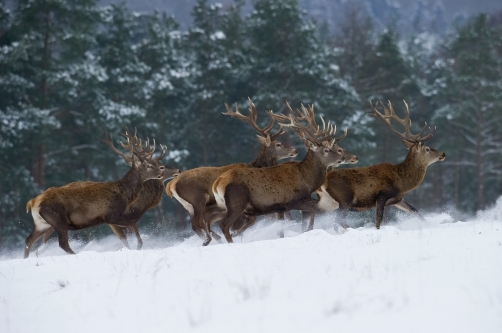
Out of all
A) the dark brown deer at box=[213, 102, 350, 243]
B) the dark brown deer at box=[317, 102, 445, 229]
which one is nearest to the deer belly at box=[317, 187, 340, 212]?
the dark brown deer at box=[317, 102, 445, 229]

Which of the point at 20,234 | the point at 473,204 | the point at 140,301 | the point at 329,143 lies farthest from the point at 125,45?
the point at 140,301

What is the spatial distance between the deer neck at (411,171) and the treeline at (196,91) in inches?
428

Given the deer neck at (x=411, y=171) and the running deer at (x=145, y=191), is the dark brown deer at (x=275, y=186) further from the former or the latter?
the running deer at (x=145, y=191)

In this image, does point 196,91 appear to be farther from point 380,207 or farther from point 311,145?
point 380,207

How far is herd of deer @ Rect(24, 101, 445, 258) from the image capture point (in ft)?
36.0

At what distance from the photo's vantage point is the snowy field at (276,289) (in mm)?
6020

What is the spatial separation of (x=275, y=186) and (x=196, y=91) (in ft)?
72.4

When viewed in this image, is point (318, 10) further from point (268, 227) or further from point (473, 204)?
point (268, 227)

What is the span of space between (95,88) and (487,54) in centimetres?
1787

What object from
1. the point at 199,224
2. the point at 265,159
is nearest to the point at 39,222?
the point at 199,224

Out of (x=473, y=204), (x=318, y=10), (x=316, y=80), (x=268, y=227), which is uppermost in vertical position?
(x=318, y=10)

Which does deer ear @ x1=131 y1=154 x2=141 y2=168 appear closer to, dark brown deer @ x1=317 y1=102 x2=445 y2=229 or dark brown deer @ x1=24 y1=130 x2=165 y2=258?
dark brown deer @ x1=24 y1=130 x2=165 y2=258

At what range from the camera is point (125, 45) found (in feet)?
99.6

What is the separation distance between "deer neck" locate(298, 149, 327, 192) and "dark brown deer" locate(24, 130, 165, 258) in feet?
9.73
